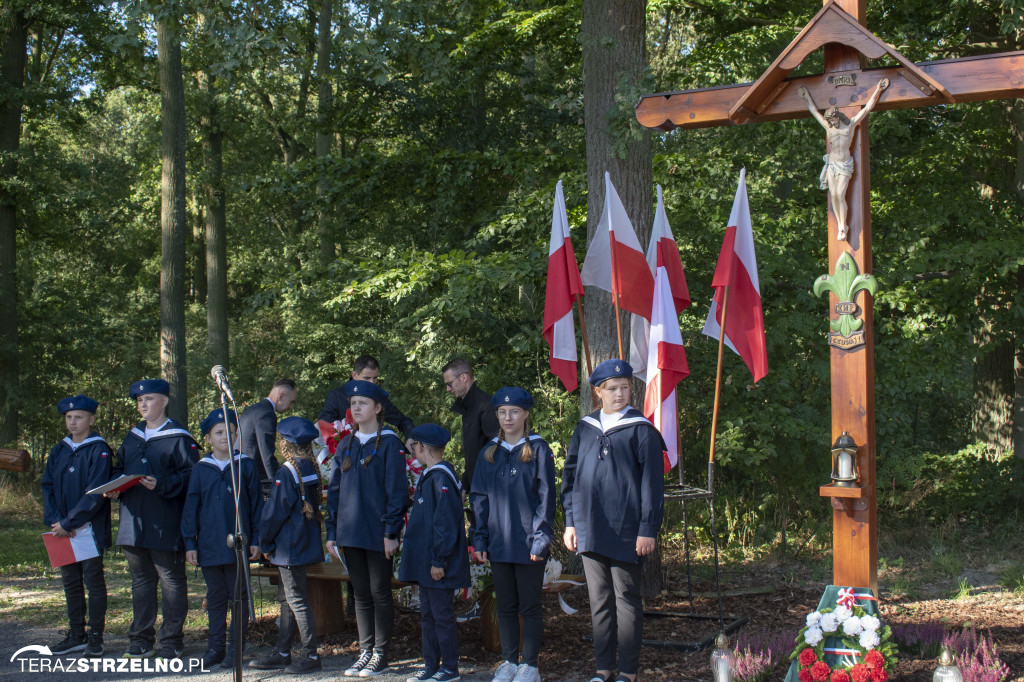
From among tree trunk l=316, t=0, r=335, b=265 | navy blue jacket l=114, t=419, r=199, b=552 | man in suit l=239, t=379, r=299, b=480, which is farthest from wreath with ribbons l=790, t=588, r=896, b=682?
tree trunk l=316, t=0, r=335, b=265

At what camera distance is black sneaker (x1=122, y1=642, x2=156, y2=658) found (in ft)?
19.8

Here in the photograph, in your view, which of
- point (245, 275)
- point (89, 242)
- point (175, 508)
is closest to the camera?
point (175, 508)

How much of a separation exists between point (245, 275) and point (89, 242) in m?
5.40

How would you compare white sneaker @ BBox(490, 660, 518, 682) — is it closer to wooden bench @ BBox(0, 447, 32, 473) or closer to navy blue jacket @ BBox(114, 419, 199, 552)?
navy blue jacket @ BBox(114, 419, 199, 552)

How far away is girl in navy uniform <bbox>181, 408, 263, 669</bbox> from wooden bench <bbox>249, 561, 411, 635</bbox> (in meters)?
0.45

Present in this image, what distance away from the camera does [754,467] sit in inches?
403

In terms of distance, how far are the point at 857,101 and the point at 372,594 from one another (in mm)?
4185

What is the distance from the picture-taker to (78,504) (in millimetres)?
6102

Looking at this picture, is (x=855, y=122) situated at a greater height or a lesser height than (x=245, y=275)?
lesser

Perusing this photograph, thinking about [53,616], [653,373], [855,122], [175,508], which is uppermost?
[855,122]

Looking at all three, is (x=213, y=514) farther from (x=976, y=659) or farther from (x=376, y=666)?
(x=976, y=659)

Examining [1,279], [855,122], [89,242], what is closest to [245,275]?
[89,242]

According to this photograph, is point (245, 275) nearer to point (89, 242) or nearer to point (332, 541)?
point (89, 242)

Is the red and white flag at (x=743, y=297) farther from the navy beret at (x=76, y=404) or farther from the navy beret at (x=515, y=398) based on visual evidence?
the navy beret at (x=76, y=404)
